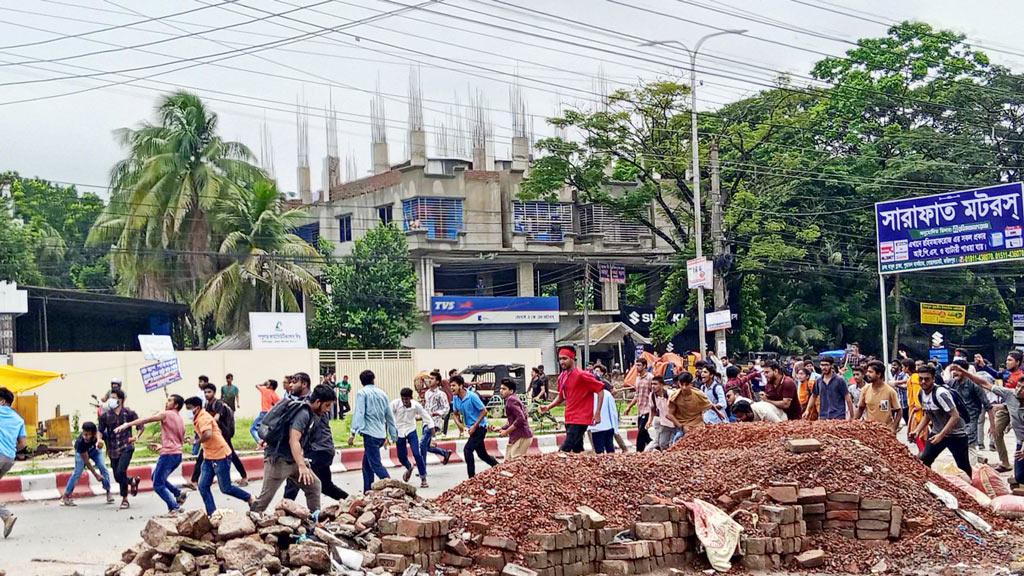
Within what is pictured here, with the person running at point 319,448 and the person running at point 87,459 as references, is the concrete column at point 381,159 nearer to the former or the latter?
the person running at point 87,459

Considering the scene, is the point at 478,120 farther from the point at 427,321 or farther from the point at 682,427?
the point at 682,427

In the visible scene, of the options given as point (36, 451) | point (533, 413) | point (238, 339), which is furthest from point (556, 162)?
point (36, 451)

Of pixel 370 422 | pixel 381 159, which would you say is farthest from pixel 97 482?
pixel 381 159

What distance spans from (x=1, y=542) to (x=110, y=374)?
783 inches

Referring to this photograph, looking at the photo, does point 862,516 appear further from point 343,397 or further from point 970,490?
point 343,397

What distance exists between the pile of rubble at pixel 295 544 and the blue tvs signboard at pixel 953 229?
25756 millimetres

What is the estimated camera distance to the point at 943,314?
167 ft

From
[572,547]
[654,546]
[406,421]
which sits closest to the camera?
[572,547]

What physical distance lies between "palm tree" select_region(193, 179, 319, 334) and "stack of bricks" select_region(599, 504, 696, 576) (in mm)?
35611

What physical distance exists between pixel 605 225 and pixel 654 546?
1766 inches

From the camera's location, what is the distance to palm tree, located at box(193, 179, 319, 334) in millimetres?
45125

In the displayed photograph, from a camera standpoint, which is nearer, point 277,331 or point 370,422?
point 370,422

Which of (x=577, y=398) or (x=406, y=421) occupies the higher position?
(x=577, y=398)

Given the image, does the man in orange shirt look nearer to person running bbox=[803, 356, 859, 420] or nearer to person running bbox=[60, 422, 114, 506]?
person running bbox=[60, 422, 114, 506]
